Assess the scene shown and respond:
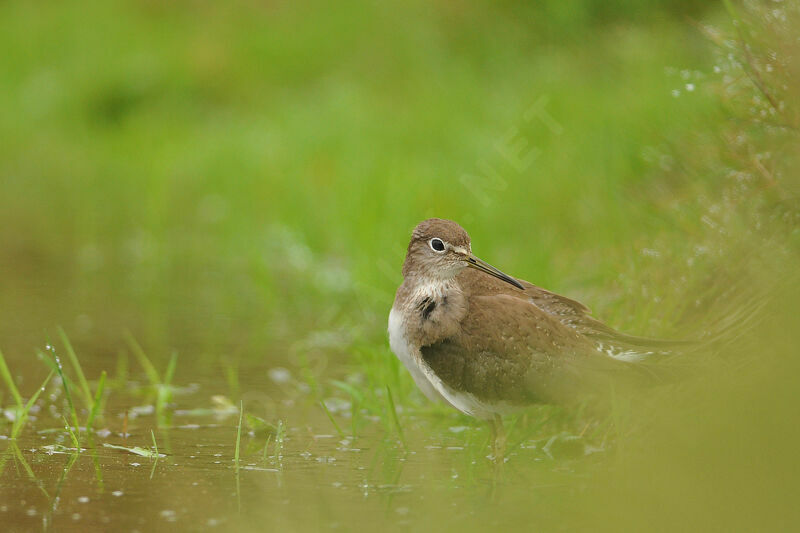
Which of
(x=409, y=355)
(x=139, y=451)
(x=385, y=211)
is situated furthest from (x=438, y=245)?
(x=385, y=211)

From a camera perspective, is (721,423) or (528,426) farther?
(528,426)

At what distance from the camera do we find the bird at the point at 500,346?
582 cm

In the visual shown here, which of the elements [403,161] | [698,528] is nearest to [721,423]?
[698,528]

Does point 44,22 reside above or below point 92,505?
above

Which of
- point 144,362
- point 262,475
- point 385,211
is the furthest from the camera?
point 385,211

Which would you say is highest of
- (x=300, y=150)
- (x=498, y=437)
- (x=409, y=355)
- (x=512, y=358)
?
(x=300, y=150)

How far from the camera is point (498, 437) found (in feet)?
20.0

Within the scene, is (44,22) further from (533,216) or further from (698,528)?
(698,528)

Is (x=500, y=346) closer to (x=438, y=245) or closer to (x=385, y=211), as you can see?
(x=438, y=245)

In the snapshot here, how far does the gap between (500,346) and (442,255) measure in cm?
62

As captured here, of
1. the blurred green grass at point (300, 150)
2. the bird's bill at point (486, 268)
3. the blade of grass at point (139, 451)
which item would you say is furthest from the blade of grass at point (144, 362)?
the bird's bill at point (486, 268)

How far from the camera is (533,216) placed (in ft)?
33.8

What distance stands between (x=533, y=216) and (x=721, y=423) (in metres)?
6.22

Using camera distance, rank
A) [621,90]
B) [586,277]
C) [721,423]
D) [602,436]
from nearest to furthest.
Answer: [721,423] → [602,436] → [586,277] → [621,90]
